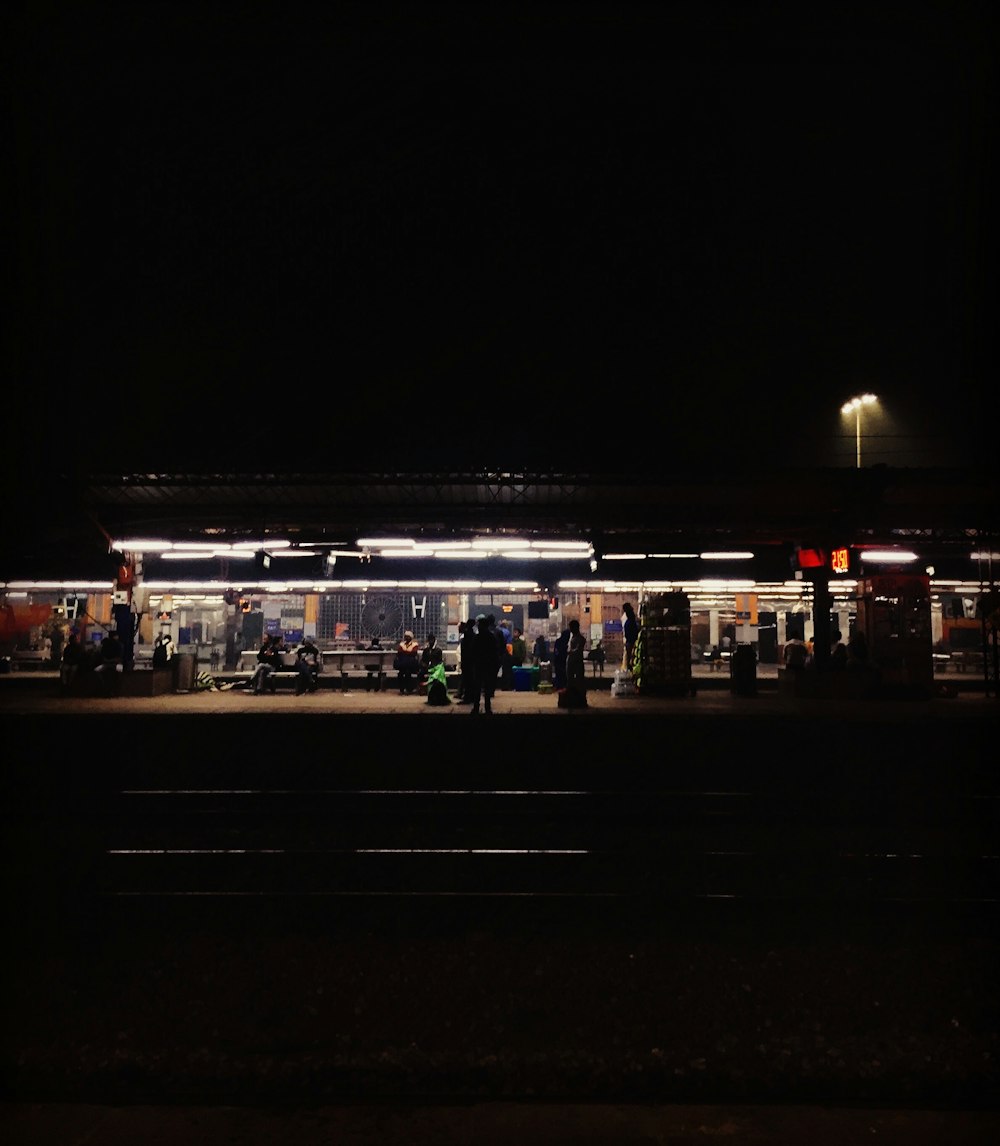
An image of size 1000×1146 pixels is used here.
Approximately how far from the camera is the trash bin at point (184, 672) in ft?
56.7

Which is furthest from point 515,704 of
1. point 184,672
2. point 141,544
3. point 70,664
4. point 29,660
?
point 29,660

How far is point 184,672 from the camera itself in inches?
692

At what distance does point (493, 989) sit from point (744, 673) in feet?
40.9

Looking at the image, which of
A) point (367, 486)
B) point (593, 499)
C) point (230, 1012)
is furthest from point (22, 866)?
point (593, 499)

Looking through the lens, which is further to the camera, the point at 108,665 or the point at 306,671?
the point at 306,671

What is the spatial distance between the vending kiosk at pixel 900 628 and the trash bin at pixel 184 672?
1561cm

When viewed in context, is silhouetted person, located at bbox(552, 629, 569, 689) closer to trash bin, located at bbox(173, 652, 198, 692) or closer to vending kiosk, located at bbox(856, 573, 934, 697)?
vending kiosk, located at bbox(856, 573, 934, 697)

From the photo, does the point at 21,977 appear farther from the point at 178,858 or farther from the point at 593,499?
the point at 593,499

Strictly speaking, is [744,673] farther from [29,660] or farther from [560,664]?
[29,660]

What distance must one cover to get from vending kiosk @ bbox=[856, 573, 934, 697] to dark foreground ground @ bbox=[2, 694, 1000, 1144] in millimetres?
6163

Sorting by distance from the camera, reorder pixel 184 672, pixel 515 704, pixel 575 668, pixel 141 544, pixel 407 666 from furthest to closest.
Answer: pixel 407 666, pixel 184 672, pixel 141 544, pixel 575 668, pixel 515 704

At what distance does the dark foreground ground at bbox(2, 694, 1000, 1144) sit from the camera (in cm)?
400

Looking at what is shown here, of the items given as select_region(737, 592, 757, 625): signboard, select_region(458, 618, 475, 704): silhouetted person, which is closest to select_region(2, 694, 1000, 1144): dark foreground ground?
select_region(458, 618, 475, 704): silhouetted person

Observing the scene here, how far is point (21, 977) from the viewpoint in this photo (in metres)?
5.86
